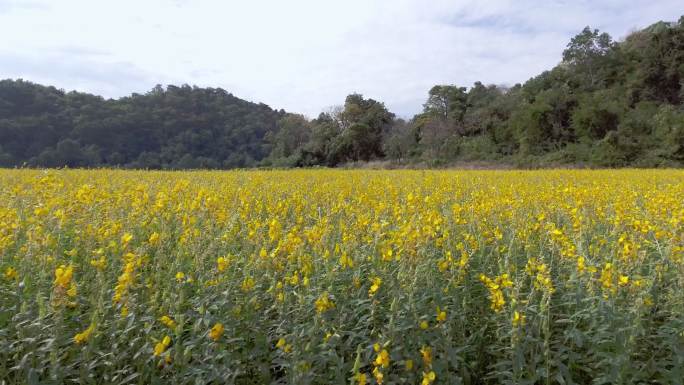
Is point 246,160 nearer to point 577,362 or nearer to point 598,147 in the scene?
point 598,147

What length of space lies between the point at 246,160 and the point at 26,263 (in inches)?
1308

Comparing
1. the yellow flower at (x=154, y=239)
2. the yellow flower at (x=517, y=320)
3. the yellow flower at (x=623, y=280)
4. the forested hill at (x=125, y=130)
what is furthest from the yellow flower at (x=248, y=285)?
the forested hill at (x=125, y=130)

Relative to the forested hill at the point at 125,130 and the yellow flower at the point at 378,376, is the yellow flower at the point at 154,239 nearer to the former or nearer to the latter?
the yellow flower at the point at 378,376

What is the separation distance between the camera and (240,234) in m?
3.35

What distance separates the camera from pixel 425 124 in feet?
128

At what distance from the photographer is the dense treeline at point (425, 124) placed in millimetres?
26422

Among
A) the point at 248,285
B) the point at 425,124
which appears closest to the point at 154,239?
the point at 248,285

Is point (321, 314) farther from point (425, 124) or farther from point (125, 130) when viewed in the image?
point (425, 124)

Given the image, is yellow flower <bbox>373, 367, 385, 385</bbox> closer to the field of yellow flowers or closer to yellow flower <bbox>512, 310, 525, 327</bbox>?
the field of yellow flowers

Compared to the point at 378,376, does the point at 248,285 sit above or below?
above

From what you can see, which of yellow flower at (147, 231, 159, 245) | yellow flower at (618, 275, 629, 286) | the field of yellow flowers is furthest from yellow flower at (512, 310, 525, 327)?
yellow flower at (147, 231, 159, 245)

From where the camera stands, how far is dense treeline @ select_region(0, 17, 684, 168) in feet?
86.7

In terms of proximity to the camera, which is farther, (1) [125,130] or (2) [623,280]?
(1) [125,130]

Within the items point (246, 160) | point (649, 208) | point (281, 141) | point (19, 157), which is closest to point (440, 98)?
point (281, 141)
